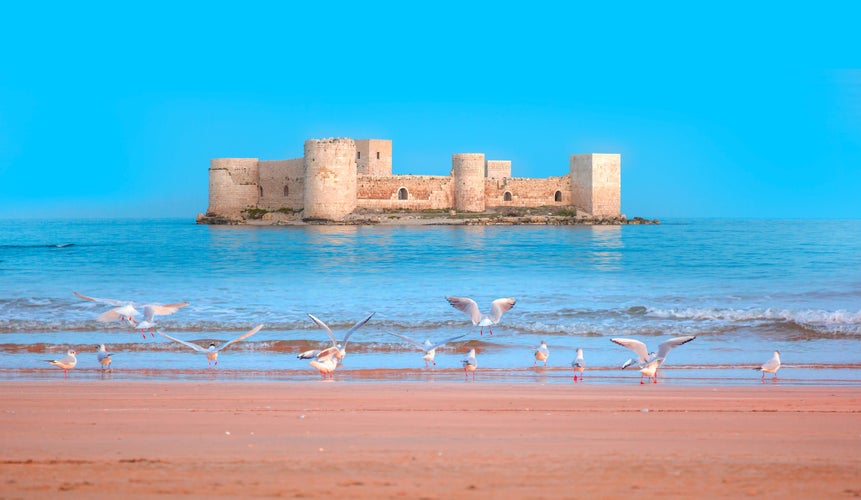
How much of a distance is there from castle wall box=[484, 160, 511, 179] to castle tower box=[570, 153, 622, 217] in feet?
13.6

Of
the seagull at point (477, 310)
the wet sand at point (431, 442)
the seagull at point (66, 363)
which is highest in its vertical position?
the seagull at point (477, 310)

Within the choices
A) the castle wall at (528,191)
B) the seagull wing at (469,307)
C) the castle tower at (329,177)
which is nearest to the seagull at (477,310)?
the seagull wing at (469,307)

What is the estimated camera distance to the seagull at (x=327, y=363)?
7.03 meters

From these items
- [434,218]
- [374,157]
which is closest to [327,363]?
[434,218]

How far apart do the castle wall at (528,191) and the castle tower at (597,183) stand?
525mm

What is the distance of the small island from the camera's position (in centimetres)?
4316

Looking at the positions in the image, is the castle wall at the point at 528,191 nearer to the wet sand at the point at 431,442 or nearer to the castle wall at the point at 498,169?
the castle wall at the point at 498,169

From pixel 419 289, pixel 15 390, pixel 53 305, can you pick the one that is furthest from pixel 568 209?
pixel 15 390

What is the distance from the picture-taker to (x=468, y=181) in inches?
1790

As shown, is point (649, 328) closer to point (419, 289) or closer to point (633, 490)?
point (419, 289)

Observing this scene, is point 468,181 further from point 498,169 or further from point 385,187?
point 498,169

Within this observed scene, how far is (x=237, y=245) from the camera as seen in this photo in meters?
29.8

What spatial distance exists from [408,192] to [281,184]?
19.3 feet

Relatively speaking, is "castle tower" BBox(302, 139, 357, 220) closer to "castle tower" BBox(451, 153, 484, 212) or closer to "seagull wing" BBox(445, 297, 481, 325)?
"castle tower" BBox(451, 153, 484, 212)
